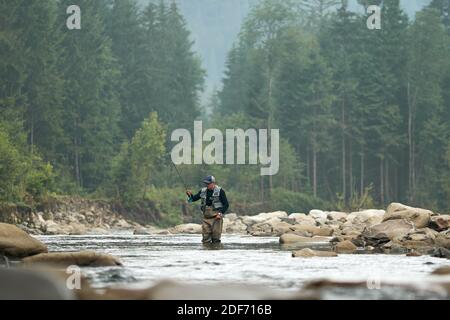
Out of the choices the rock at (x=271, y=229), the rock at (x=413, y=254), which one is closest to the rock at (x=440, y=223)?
the rock at (x=413, y=254)

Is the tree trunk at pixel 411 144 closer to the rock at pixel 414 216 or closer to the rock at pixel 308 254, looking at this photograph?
the rock at pixel 414 216

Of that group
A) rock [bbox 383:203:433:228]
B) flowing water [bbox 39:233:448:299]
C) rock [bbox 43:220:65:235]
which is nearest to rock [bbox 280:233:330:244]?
rock [bbox 383:203:433:228]

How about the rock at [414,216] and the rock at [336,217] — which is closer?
the rock at [414,216]

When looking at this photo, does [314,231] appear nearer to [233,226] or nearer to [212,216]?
[212,216]

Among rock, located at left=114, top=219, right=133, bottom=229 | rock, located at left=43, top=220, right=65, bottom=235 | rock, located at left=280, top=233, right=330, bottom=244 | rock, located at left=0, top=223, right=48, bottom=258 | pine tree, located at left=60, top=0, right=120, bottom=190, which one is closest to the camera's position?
rock, located at left=0, top=223, right=48, bottom=258

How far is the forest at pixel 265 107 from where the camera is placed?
58.4 m

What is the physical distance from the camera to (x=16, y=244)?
16.6 metres

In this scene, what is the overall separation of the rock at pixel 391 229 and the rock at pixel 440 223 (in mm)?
1087

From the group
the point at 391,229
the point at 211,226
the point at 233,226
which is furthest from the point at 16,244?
the point at 233,226

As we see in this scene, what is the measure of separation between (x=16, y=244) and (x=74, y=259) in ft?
5.18

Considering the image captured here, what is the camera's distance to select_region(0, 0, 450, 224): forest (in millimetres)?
58438

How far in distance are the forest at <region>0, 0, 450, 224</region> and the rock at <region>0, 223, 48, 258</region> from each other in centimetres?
3089

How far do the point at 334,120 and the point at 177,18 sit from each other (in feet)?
93.7

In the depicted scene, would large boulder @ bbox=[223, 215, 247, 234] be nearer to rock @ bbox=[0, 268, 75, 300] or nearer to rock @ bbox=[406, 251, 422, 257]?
rock @ bbox=[406, 251, 422, 257]
